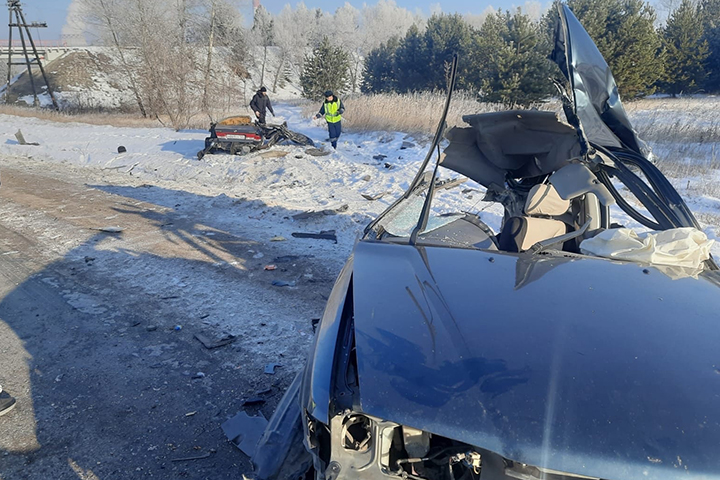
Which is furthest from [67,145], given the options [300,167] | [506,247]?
[506,247]

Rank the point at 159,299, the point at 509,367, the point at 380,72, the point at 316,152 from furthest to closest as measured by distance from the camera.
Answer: the point at 380,72 → the point at 316,152 → the point at 159,299 → the point at 509,367

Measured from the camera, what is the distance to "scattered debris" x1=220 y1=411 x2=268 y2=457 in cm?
282

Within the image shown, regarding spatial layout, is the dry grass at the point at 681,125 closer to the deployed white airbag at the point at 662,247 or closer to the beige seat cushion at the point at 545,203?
the beige seat cushion at the point at 545,203

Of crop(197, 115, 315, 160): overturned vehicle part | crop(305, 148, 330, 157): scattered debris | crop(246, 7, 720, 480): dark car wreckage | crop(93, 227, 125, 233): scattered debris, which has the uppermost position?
crop(246, 7, 720, 480): dark car wreckage

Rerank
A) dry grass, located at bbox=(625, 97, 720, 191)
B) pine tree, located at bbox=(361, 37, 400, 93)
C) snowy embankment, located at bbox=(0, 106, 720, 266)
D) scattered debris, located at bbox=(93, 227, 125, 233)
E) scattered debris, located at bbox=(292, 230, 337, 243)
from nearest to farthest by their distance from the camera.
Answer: scattered debris, located at bbox=(292, 230, 337, 243)
scattered debris, located at bbox=(93, 227, 125, 233)
snowy embankment, located at bbox=(0, 106, 720, 266)
dry grass, located at bbox=(625, 97, 720, 191)
pine tree, located at bbox=(361, 37, 400, 93)

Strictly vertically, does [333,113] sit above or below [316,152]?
above

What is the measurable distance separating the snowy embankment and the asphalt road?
3.31 ft

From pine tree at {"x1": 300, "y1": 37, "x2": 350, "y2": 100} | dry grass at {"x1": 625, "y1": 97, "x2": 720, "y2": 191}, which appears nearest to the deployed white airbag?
dry grass at {"x1": 625, "y1": 97, "x2": 720, "y2": 191}

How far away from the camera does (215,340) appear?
413cm

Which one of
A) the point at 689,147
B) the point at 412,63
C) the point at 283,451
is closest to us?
the point at 283,451

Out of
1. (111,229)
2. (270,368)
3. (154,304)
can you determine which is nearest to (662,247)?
(270,368)

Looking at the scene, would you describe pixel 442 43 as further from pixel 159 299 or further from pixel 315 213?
pixel 159 299

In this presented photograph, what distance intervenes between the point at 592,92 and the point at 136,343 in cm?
402

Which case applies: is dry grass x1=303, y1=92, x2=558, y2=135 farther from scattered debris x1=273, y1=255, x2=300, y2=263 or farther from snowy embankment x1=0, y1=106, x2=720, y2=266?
scattered debris x1=273, y1=255, x2=300, y2=263
